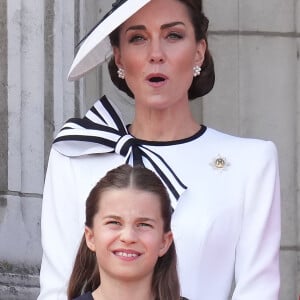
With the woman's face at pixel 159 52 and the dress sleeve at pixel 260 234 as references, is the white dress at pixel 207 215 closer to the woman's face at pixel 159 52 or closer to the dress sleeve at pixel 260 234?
the dress sleeve at pixel 260 234

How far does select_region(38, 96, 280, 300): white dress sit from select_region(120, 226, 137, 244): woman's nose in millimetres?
404

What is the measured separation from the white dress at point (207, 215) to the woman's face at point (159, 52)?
153mm

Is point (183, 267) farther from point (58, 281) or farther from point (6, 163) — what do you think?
point (6, 163)

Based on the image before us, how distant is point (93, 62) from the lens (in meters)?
4.20

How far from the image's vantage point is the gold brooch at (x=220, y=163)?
13.4 feet

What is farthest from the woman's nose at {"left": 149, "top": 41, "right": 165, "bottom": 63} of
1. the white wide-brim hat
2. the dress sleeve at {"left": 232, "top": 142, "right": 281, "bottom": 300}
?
the dress sleeve at {"left": 232, "top": 142, "right": 281, "bottom": 300}

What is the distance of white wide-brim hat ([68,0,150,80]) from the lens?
13.2ft

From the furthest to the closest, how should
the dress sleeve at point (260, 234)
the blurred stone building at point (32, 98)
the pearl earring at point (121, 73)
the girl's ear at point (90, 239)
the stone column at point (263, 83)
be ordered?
1. the stone column at point (263, 83)
2. the blurred stone building at point (32, 98)
3. the pearl earring at point (121, 73)
4. the dress sleeve at point (260, 234)
5. the girl's ear at point (90, 239)

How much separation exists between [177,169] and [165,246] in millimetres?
468

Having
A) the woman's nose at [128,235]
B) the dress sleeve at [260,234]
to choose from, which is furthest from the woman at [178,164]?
the woman's nose at [128,235]

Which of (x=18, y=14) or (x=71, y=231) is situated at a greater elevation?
(x=18, y=14)

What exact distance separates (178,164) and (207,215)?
196mm

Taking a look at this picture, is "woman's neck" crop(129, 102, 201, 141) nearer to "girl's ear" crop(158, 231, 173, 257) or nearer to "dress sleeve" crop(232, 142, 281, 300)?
"dress sleeve" crop(232, 142, 281, 300)

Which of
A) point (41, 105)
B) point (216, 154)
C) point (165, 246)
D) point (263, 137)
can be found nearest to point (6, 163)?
point (41, 105)
